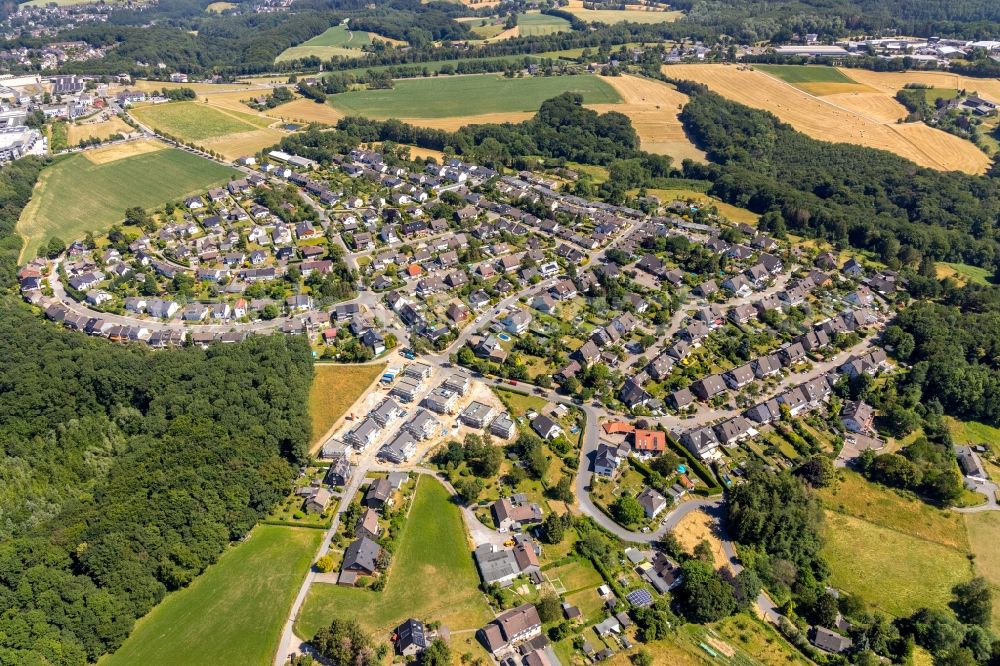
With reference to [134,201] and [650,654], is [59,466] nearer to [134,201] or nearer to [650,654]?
[650,654]

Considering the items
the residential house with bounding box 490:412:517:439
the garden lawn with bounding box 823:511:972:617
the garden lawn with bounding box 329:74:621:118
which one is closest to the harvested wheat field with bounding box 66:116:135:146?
the garden lawn with bounding box 329:74:621:118

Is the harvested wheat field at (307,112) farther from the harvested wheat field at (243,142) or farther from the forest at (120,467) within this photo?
the forest at (120,467)

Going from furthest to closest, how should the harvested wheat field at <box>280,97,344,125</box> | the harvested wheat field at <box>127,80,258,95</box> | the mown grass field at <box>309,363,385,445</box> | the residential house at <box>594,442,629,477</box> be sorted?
the harvested wheat field at <box>127,80,258,95</box> → the harvested wheat field at <box>280,97,344,125</box> → the mown grass field at <box>309,363,385,445</box> → the residential house at <box>594,442,629,477</box>

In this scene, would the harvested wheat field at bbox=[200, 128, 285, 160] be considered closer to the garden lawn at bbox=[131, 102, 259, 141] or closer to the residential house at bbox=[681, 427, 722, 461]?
the garden lawn at bbox=[131, 102, 259, 141]

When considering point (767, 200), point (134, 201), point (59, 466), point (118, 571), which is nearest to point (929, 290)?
point (767, 200)

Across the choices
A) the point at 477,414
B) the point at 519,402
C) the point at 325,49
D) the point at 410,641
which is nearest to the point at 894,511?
the point at 519,402

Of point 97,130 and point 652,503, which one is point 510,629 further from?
point 97,130
